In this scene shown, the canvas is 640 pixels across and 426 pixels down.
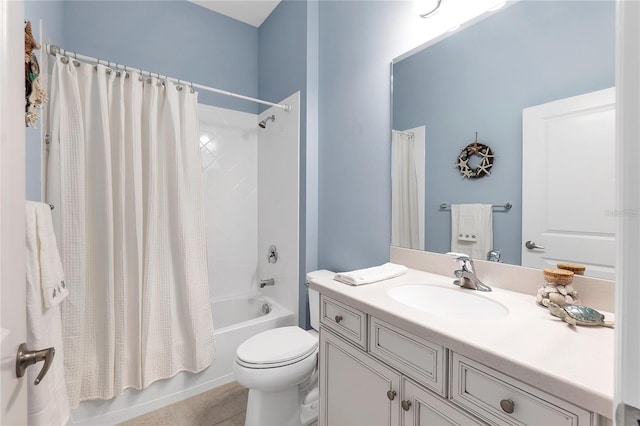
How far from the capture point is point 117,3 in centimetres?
196

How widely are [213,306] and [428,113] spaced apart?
7.14 feet

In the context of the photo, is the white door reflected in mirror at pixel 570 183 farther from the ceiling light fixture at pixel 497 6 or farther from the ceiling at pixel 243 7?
the ceiling at pixel 243 7

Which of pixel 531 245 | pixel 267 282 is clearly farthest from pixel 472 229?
pixel 267 282

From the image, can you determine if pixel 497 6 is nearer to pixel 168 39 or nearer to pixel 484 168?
pixel 484 168

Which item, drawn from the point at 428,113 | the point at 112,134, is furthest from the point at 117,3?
the point at 428,113

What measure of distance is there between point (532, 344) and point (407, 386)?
35 cm

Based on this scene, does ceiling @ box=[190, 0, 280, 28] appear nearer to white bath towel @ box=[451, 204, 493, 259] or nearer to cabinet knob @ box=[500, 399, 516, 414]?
white bath towel @ box=[451, 204, 493, 259]

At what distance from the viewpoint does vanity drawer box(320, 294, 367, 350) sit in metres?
0.95

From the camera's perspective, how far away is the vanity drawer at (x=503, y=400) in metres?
0.52

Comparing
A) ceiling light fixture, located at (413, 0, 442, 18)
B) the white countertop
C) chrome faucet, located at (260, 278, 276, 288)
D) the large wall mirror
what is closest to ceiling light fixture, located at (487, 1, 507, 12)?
the large wall mirror

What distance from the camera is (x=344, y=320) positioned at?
1025 millimetres

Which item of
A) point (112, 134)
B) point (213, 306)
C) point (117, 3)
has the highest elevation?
point (117, 3)

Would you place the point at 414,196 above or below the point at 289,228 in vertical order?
above

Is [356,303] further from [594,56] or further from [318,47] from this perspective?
[318,47]
